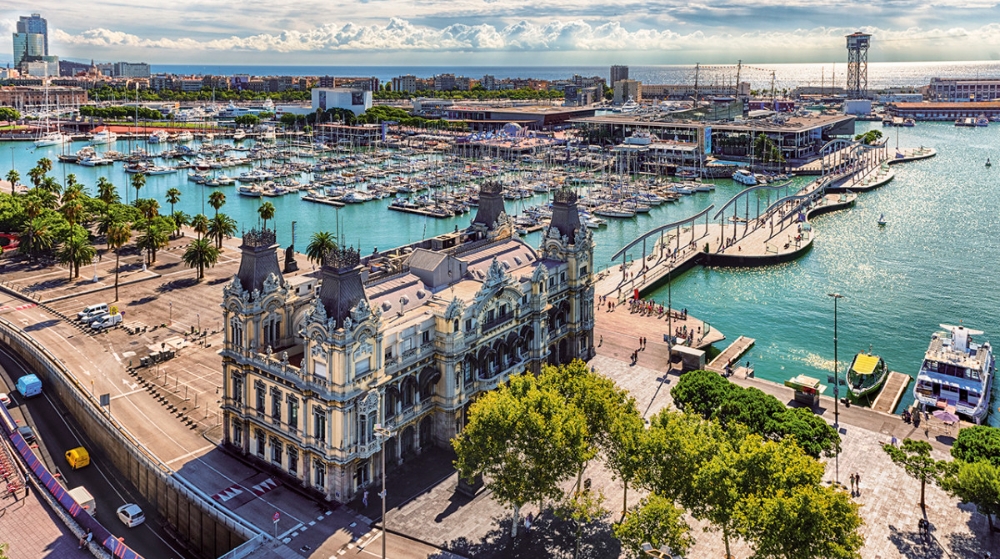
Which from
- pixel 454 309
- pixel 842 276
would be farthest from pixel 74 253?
pixel 842 276

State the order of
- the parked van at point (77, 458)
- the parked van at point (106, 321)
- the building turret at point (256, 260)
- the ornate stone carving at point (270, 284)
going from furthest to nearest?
the parked van at point (106, 321) < the parked van at point (77, 458) < the ornate stone carving at point (270, 284) < the building turret at point (256, 260)

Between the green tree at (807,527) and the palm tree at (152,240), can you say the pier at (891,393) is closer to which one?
the green tree at (807,527)

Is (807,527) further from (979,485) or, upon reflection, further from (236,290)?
(236,290)

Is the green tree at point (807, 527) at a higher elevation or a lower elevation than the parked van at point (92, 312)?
lower

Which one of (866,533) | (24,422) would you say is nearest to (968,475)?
(866,533)

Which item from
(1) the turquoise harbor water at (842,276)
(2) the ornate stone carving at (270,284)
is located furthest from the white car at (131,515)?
(1) the turquoise harbor water at (842,276)

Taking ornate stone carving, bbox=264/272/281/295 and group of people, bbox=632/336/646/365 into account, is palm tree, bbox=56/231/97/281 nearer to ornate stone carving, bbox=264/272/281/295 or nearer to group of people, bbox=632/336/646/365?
ornate stone carving, bbox=264/272/281/295
